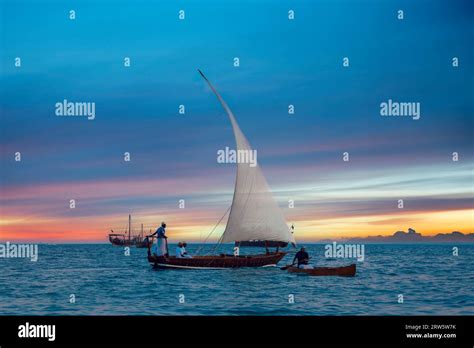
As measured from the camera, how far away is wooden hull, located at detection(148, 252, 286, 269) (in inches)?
2037

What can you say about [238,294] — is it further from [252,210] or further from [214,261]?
[214,261]

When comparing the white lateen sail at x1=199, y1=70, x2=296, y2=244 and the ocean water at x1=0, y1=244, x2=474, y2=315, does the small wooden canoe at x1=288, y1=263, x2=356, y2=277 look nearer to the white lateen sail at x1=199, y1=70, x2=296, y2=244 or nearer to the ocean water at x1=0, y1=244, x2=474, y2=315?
the ocean water at x1=0, y1=244, x2=474, y2=315

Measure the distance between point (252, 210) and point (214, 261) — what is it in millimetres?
6363

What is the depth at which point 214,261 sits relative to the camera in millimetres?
51625

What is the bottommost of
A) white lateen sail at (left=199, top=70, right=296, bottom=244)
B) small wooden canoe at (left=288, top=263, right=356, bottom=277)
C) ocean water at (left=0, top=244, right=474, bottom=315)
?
ocean water at (left=0, top=244, right=474, bottom=315)

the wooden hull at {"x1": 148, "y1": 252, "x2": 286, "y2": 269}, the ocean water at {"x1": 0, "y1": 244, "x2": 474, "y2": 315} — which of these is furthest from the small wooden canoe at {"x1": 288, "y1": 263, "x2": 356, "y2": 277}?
the wooden hull at {"x1": 148, "y1": 252, "x2": 286, "y2": 269}

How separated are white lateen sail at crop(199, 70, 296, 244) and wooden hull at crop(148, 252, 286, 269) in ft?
11.2

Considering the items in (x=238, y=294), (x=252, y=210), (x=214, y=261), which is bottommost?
(x=238, y=294)

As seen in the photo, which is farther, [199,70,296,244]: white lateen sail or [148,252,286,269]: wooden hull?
[148,252,286,269]: wooden hull

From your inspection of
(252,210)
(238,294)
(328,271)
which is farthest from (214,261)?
(238,294)

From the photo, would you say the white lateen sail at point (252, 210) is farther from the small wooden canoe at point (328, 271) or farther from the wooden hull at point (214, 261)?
the small wooden canoe at point (328, 271)

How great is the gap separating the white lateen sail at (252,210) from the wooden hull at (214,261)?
3404mm

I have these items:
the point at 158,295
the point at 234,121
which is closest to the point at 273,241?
the point at 234,121

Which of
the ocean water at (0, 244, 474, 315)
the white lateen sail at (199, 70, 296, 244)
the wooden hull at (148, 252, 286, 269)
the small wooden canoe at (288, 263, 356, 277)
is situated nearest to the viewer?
the ocean water at (0, 244, 474, 315)
